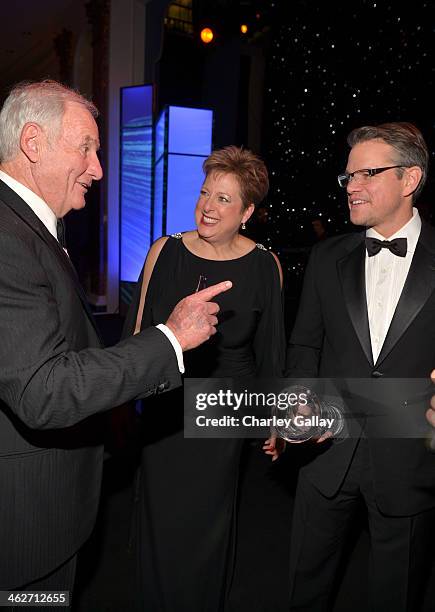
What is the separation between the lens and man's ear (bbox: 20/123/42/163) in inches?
56.1

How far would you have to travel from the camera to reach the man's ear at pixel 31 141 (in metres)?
1.43

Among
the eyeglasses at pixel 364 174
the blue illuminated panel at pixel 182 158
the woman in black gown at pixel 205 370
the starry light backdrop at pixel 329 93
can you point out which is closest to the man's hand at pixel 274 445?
the woman in black gown at pixel 205 370

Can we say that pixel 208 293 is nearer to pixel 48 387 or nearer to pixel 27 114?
pixel 48 387

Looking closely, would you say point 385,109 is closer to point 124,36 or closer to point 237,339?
point 237,339

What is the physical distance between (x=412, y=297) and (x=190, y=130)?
11.8ft

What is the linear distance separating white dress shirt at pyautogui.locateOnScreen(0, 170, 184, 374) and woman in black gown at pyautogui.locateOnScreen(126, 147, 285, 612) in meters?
0.95

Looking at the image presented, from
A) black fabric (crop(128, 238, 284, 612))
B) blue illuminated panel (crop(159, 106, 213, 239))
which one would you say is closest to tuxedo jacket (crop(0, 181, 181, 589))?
black fabric (crop(128, 238, 284, 612))

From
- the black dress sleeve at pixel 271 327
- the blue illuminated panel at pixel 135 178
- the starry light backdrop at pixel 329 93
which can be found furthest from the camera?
the blue illuminated panel at pixel 135 178

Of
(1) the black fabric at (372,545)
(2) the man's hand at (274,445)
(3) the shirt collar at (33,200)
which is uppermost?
(3) the shirt collar at (33,200)

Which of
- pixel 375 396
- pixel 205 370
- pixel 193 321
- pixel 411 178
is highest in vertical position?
pixel 411 178

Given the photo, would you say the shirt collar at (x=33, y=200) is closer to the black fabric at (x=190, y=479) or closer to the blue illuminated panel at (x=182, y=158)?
the black fabric at (x=190, y=479)

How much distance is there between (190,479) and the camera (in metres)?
2.27

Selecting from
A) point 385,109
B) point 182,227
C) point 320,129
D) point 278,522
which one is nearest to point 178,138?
point 182,227

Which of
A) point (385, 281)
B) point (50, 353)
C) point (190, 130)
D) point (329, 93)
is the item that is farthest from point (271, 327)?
point (329, 93)
